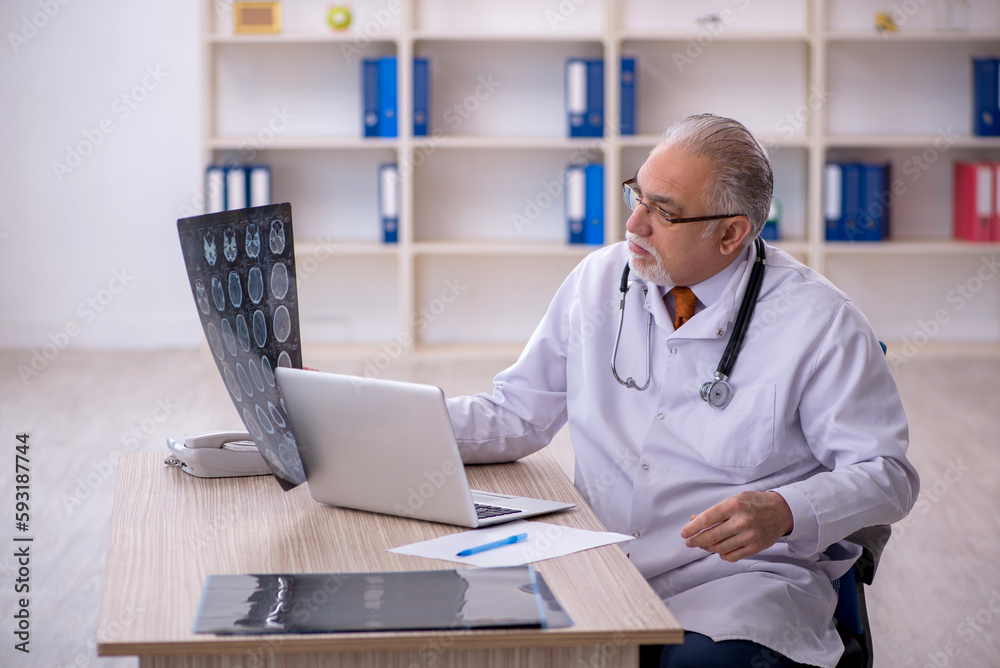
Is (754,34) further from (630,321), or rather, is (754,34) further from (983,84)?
(630,321)

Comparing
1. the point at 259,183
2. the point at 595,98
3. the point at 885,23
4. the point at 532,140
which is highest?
the point at 885,23

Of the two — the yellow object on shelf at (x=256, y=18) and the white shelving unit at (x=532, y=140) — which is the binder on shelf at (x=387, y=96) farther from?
the yellow object on shelf at (x=256, y=18)

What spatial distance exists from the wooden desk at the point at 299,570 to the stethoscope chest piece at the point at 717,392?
0.24 m

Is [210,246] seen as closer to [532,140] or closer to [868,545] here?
[868,545]

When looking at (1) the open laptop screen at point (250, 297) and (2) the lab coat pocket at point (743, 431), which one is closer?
(1) the open laptop screen at point (250, 297)

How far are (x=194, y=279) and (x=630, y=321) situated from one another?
0.66 metres

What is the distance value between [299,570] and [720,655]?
531 millimetres

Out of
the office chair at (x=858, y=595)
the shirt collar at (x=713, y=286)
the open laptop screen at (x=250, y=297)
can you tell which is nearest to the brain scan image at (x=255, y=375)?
the open laptop screen at (x=250, y=297)

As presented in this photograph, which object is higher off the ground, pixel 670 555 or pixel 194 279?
pixel 194 279

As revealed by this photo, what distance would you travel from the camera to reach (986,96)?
4.63 metres

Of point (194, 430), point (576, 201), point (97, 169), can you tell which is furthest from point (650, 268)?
point (97, 169)

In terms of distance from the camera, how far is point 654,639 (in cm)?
102

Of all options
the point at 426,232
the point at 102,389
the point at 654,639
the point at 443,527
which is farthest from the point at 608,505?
the point at 426,232

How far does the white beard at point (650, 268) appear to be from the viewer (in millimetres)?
1611
